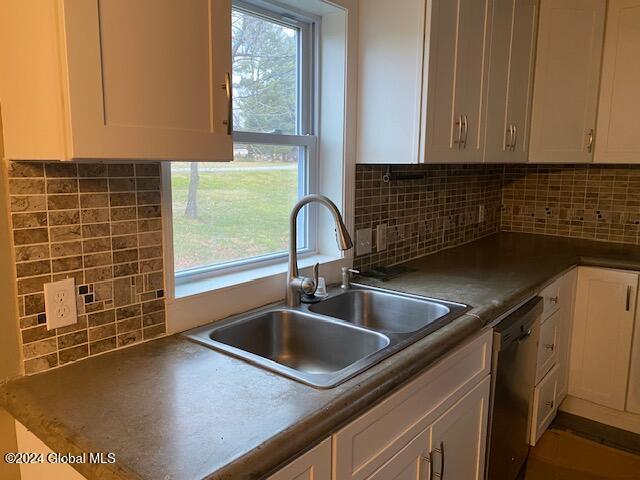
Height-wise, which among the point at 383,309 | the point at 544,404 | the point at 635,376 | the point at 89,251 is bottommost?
the point at 544,404

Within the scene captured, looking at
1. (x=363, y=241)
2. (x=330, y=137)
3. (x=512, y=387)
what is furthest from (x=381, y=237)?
(x=512, y=387)

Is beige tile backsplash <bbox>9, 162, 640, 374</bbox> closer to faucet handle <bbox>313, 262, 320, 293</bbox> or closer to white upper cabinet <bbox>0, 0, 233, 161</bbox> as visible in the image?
white upper cabinet <bbox>0, 0, 233, 161</bbox>

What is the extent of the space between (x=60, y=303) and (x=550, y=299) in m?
2.02

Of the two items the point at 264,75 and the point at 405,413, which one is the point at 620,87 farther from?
the point at 405,413

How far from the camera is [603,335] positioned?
2.53 meters

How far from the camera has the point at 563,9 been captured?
2.60 metres

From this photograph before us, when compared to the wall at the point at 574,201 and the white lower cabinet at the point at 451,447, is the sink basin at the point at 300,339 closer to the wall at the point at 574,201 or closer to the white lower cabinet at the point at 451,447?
the white lower cabinet at the point at 451,447

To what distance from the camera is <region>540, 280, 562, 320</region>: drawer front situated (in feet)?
7.18

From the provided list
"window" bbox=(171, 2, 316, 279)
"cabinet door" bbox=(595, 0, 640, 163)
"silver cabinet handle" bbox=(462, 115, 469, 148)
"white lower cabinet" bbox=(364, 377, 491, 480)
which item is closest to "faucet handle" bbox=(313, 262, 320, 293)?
"window" bbox=(171, 2, 316, 279)

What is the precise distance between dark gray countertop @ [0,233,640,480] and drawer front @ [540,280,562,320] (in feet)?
2.89

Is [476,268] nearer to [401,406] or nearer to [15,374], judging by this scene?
[401,406]

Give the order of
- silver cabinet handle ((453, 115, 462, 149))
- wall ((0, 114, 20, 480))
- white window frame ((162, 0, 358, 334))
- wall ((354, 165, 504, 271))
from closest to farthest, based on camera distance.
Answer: wall ((0, 114, 20, 480)) → white window frame ((162, 0, 358, 334)) → silver cabinet handle ((453, 115, 462, 149)) → wall ((354, 165, 504, 271))

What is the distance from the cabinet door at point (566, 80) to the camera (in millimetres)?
2598

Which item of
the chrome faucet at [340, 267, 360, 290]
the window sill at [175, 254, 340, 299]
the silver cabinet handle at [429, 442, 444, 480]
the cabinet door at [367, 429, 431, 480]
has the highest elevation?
the window sill at [175, 254, 340, 299]
